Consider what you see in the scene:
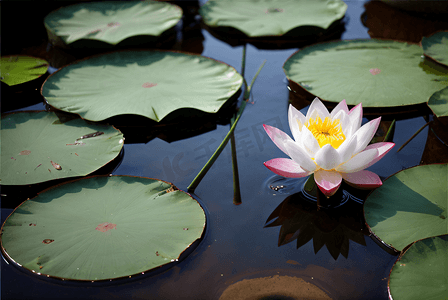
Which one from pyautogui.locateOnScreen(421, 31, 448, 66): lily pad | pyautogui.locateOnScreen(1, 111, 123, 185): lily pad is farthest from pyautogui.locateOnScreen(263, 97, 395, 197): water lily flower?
pyautogui.locateOnScreen(421, 31, 448, 66): lily pad

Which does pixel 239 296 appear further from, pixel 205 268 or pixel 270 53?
pixel 270 53

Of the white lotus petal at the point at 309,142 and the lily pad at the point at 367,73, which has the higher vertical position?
the white lotus petal at the point at 309,142

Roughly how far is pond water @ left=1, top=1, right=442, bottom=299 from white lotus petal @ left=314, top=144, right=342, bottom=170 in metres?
0.20

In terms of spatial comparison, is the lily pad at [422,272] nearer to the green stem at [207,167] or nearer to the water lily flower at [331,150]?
the water lily flower at [331,150]

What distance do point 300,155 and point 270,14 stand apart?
1.90 meters

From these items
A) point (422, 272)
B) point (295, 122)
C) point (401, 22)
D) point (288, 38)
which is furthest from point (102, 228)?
point (401, 22)

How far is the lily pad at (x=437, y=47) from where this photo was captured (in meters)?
1.93

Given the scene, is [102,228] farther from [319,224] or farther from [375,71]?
[375,71]

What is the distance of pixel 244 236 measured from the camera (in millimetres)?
1175

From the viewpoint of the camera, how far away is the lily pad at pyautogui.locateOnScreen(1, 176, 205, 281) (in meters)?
1.04

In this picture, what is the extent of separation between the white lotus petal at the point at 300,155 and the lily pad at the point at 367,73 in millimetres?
652

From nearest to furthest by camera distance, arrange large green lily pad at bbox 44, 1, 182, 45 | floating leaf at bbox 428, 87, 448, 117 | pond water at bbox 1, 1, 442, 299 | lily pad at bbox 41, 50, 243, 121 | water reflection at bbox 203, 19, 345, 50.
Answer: pond water at bbox 1, 1, 442, 299 < floating leaf at bbox 428, 87, 448, 117 < lily pad at bbox 41, 50, 243, 121 < large green lily pad at bbox 44, 1, 182, 45 < water reflection at bbox 203, 19, 345, 50

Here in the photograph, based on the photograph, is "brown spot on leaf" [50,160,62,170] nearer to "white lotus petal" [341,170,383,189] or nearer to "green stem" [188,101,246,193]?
"green stem" [188,101,246,193]

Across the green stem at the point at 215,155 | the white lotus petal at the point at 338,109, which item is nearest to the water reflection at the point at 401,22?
the green stem at the point at 215,155
